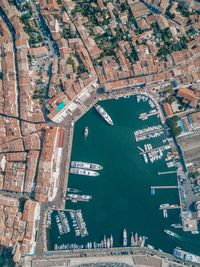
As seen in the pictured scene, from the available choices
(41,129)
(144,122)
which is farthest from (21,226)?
(144,122)

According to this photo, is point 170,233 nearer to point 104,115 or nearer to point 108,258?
point 108,258

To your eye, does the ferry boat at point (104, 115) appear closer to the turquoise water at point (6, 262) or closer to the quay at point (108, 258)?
the quay at point (108, 258)

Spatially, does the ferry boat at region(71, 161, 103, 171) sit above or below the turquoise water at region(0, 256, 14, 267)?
above

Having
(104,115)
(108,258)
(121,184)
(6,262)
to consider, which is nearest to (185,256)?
(108,258)

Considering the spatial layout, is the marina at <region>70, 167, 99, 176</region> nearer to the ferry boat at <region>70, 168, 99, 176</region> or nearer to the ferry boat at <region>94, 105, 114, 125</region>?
the ferry boat at <region>70, 168, 99, 176</region>

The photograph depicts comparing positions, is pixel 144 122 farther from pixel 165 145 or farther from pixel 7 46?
pixel 7 46

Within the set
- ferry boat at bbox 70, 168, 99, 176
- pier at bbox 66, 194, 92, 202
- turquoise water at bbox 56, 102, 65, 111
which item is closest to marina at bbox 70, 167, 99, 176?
ferry boat at bbox 70, 168, 99, 176
